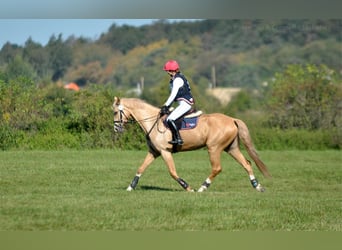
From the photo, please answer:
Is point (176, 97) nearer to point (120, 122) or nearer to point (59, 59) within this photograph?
point (120, 122)

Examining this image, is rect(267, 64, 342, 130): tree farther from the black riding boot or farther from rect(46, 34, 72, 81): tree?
rect(46, 34, 72, 81): tree

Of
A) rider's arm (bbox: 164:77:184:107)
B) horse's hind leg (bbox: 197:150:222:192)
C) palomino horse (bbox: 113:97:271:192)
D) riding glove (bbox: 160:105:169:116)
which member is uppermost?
rider's arm (bbox: 164:77:184:107)

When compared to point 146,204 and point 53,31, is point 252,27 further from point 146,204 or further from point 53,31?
point 146,204

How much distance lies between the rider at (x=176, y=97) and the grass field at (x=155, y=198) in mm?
1124

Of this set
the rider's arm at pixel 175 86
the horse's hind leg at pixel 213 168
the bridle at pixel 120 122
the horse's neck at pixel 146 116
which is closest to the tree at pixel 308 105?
the horse's hind leg at pixel 213 168

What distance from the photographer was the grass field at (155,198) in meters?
10.6

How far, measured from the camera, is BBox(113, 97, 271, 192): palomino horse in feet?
46.7

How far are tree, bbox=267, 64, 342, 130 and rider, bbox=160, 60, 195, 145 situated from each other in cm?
1632

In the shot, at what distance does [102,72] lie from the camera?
7438 cm

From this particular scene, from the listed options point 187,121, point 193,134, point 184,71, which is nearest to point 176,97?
point 187,121

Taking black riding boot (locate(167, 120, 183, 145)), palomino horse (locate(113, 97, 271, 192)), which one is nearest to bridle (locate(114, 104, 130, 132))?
palomino horse (locate(113, 97, 271, 192))

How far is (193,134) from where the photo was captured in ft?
47.1

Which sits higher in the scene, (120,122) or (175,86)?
(175,86)

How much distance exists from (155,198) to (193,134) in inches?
80.6
